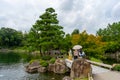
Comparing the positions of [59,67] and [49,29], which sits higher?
[49,29]

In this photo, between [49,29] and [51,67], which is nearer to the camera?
[51,67]

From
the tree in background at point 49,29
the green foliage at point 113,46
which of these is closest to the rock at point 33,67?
the tree in background at point 49,29

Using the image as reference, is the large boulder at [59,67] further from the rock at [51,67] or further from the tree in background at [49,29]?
the tree in background at [49,29]

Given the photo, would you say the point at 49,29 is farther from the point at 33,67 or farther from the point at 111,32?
the point at 111,32

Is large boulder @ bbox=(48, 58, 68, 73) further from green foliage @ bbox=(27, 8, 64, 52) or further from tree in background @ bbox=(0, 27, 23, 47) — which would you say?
tree in background @ bbox=(0, 27, 23, 47)

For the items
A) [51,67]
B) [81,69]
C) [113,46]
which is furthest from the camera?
[113,46]

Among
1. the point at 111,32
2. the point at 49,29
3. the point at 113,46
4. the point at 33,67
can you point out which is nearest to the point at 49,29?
the point at 49,29

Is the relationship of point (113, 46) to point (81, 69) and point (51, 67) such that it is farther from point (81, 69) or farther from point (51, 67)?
point (81, 69)

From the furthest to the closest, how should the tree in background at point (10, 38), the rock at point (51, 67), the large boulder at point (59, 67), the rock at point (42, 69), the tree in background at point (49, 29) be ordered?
the tree in background at point (10, 38)
the tree in background at point (49, 29)
the rock at point (42, 69)
the rock at point (51, 67)
the large boulder at point (59, 67)

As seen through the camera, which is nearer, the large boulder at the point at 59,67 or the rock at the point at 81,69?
the rock at the point at 81,69

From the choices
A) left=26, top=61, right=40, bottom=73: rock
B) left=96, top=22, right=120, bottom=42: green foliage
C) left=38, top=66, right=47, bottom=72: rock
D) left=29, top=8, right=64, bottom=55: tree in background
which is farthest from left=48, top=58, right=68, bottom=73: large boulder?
left=96, top=22, right=120, bottom=42: green foliage

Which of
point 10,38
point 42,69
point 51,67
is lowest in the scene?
point 42,69

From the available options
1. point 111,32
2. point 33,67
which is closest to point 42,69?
point 33,67

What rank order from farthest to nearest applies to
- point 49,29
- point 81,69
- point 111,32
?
point 111,32 → point 49,29 → point 81,69
